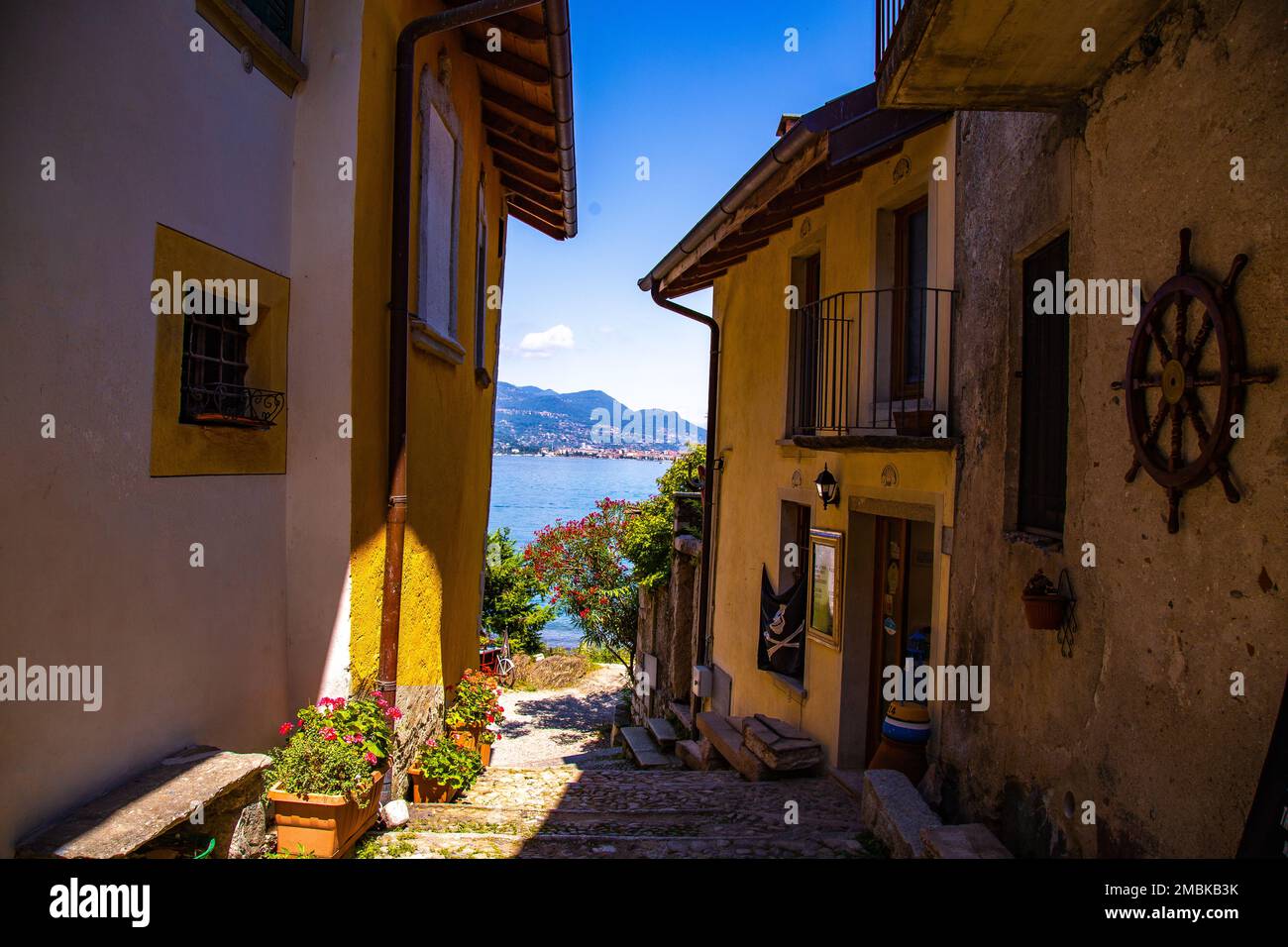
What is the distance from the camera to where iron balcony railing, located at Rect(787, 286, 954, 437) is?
6.45 metres

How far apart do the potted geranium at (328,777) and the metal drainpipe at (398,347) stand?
59 cm

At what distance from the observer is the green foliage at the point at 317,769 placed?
4.31 metres

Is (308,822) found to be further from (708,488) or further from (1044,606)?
(708,488)

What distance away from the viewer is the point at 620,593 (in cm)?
2277

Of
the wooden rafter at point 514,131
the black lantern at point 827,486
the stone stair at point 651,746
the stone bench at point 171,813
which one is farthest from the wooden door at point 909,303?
the stone stair at point 651,746

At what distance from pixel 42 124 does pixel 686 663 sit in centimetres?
1256

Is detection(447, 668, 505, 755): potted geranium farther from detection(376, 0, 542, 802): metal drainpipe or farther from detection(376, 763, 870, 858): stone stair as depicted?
detection(376, 0, 542, 802): metal drainpipe

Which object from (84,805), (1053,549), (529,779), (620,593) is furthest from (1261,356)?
(620,593)

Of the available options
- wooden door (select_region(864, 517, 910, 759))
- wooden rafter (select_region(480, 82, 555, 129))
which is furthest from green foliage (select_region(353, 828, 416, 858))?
wooden rafter (select_region(480, 82, 555, 129))

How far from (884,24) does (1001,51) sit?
1.00m

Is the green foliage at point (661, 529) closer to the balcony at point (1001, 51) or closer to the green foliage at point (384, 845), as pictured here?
the green foliage at point (384, 845)

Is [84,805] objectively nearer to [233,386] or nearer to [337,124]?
[233,386]
